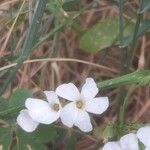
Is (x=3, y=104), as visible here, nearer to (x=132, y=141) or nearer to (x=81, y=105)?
(x=81, y=105)

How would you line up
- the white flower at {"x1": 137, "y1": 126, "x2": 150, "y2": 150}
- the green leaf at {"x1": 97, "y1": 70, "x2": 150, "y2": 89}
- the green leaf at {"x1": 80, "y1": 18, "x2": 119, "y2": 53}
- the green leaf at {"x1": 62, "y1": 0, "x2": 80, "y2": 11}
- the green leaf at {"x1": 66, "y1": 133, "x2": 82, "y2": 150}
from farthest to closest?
the green leaf at {"x1": 80, "y1": 18, "x2": 119, "y2": 53} → the green leaf at {"x1": 62, "y1": 0, "x2": 80, "y2": 11} → the green leaf at {"x1": 66, "y1": 133, "x2": 82, "y2": 150} → the green leaf at {"x1": 97, "y1": 70, "x2": 150, "y2": 89} → the white flower at {"x1": 137, "y1": 126, "x2": 150, "y2": 150}

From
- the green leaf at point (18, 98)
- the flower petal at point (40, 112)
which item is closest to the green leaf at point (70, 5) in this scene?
Answer: the green leaf at point (18, 98)

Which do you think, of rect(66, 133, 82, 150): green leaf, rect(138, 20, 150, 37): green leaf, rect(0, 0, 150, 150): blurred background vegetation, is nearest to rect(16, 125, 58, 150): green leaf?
rect(0, 0, 150, 150): blurred background vegetation

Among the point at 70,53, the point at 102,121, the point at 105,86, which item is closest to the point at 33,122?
the point at 105,86

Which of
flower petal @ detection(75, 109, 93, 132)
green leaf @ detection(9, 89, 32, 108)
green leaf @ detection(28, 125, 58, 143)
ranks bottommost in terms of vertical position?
green leaf @ detection(28, 125, 58, 143)

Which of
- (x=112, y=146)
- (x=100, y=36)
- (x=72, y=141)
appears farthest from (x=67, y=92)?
(x=100, y=36)

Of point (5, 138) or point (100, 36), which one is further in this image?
point (100, 36)

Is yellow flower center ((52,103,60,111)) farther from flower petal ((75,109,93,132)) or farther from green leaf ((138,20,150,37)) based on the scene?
green leaf ((138,20,150,37))
